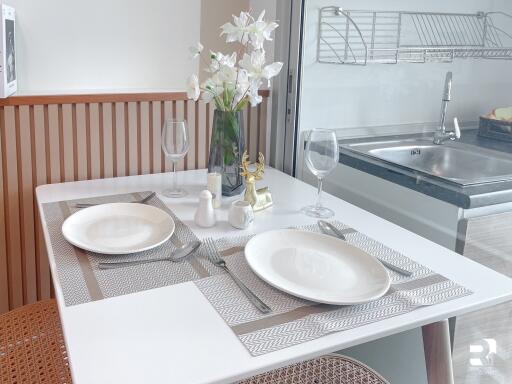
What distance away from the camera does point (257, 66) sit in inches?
57.8

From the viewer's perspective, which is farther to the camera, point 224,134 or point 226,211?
point 224,134

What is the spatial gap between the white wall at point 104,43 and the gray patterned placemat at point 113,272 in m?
0.82

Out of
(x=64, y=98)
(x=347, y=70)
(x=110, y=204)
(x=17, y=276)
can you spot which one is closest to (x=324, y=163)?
(x=347, y=70)

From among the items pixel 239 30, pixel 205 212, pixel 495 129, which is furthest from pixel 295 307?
pixel 239 30

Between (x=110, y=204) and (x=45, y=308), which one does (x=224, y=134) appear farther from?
(x=45, y=308)

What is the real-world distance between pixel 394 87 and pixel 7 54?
1143 millimetres

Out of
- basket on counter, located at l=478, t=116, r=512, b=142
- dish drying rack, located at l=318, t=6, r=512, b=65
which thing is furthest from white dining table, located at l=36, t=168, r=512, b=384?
dish drying rack, located at l=318, t=6, r=512, b=65

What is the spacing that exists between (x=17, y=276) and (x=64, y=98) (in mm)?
596

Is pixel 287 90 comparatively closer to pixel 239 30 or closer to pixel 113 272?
pixel 239 30

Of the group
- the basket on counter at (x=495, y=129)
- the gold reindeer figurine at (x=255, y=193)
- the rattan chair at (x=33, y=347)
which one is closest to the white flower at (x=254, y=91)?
the gold reindeer figurine at (x=255, y=193)

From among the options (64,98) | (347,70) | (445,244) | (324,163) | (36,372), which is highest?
(347,70)

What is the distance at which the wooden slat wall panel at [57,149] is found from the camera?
167 cm

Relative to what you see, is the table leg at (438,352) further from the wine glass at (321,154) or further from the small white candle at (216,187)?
the small white candle at (216,187)

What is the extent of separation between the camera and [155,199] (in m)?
1.55
